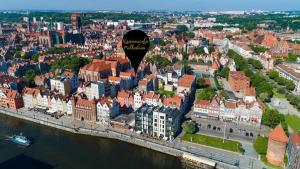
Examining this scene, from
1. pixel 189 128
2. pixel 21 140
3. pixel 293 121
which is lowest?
pixel 21 140

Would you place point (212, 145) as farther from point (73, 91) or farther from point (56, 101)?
point (73, 91)

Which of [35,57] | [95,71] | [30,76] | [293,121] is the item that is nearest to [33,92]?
[30,76]

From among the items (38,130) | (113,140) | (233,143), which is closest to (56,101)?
(38,130)

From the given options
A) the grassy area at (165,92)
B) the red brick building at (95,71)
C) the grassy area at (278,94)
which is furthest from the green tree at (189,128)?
the red brick building at (95,71)

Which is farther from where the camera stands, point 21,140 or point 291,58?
point 291,58

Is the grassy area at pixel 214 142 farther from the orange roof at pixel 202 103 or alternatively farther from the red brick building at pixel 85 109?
the red brick building at pixel 85 109

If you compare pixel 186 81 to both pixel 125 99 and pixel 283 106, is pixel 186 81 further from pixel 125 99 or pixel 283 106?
pixel 283 106
